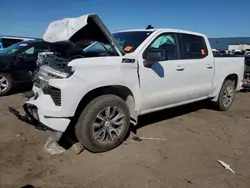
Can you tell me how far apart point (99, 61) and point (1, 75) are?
527cm

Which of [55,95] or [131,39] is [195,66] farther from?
[55,95]

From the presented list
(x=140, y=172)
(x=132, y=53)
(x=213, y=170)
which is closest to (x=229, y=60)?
(x=132, y=53)

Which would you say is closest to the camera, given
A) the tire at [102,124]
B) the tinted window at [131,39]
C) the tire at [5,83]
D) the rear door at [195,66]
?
the tire at [102,124]

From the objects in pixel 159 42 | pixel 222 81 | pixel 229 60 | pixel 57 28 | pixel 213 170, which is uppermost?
pixel 57 28

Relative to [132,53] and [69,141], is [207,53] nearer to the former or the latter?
[132,53]

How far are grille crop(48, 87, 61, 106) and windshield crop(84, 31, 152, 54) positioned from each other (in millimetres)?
1194

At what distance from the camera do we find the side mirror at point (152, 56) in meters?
4.00

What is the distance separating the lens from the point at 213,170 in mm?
3488

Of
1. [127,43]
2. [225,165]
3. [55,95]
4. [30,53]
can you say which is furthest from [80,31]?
[30,53]

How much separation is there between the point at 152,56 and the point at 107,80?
0.86 metres

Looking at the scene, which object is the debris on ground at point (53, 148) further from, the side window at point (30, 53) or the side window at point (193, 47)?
the side window at point (30, 53)

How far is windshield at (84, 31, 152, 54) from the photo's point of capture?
4.35m

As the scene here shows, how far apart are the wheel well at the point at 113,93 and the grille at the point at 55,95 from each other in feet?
1.23

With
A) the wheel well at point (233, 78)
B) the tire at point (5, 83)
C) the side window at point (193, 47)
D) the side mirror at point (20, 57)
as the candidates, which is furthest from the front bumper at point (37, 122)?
the wheel well at point (233, 78)
